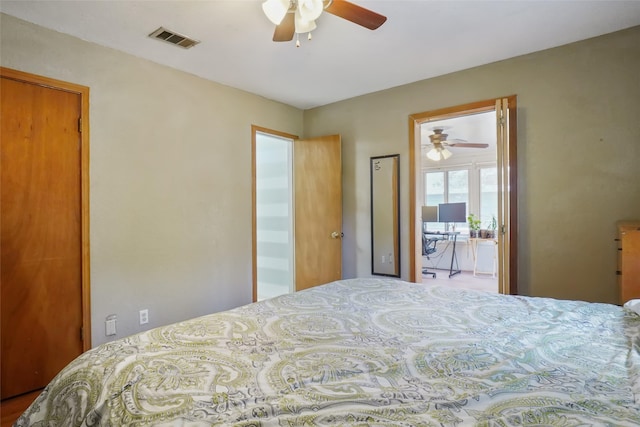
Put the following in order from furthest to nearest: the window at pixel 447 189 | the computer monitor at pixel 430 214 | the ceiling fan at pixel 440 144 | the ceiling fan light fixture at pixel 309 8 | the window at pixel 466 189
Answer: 1. the window at pixel 447 189
2. the window at pixel 466 189
3. the computer monitor at pixel 430 214
4. the ceiling fan at pixel 440 144
5. the ceiling fan light fixture at pixel 309 8

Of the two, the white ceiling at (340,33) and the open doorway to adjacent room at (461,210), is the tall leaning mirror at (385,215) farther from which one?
the open doorway to adjacent room at (461,210)

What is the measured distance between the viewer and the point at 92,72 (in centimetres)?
257

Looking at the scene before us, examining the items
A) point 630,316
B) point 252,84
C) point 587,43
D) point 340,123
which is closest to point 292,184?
point 340,123

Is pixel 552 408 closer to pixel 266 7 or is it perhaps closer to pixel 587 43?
pixel 266 7

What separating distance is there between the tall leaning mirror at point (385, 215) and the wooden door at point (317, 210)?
1.25 feet

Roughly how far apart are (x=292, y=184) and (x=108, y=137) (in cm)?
212

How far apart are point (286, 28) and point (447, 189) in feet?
19.0

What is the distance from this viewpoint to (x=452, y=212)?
6387mm

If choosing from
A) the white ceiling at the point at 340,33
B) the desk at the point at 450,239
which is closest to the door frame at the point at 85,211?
the white ceiling at the point at 340,33

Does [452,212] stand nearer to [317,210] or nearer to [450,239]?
[450,239]

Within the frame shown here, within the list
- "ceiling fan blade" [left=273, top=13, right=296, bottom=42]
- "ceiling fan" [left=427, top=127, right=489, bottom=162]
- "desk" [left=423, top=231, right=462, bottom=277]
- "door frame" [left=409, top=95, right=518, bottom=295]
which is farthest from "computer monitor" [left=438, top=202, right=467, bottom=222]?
"ceiling fan blade" [left=273, top=13, right=296, bottom=42]

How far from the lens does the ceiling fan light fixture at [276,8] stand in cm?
175

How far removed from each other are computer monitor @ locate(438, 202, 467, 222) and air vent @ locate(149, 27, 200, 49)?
5117 mm

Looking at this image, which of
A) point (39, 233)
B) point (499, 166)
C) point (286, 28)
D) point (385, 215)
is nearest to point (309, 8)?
point (286, 28)
